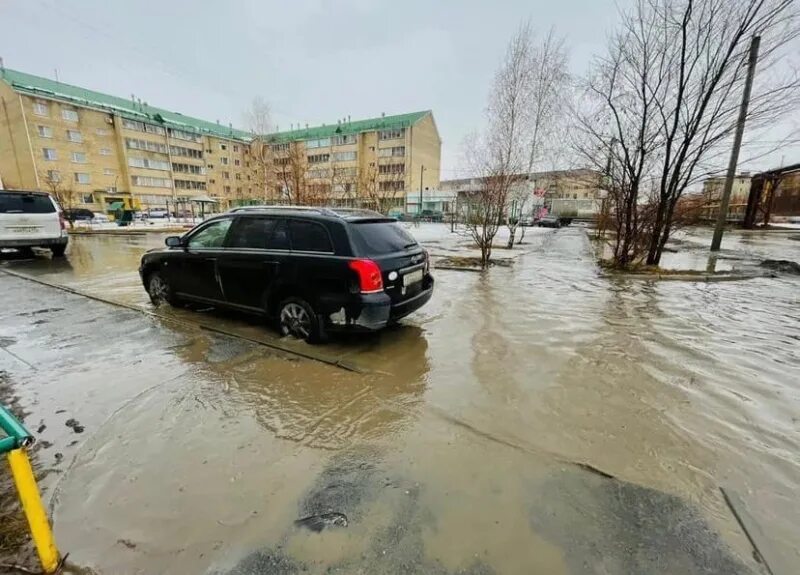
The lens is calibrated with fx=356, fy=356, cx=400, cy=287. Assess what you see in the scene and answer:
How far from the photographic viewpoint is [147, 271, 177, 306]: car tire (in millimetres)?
5449

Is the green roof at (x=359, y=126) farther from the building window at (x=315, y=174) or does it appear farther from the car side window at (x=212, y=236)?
the car side window at (x=212, y=236)

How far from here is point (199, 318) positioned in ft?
16.6

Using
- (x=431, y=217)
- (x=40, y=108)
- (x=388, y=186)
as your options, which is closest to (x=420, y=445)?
(x=388, y=186)

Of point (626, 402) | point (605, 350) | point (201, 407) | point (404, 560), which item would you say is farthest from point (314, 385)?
point (605, 350)

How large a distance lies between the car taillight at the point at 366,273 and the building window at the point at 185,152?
62.3 m

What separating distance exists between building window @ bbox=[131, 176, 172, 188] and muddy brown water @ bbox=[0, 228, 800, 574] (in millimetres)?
56281

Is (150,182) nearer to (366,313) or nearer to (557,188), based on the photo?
(557,188)

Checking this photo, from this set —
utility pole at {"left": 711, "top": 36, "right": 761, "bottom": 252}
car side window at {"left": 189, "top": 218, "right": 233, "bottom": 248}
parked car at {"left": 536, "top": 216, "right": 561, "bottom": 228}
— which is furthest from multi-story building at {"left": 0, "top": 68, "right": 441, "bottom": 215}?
car side window at {"left": 189, "top": 218, "right": 233, "bottom": 248}

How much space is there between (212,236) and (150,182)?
Answer: 5845cm

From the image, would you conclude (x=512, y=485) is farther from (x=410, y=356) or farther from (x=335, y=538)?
(x=410, y=356)

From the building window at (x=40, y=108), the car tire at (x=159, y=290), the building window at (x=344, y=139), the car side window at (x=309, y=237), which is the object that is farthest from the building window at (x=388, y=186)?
the building window at (x=40, y=108)

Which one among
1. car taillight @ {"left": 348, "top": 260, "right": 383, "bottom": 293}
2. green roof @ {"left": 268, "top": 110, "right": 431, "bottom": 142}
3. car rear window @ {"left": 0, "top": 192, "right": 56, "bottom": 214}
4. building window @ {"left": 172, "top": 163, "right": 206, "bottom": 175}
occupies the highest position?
green roof @ {"left": 268, "top": 110, "right": 431, "bottom": 142}

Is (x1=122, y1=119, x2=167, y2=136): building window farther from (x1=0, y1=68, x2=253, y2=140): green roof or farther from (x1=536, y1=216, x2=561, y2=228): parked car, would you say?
(x1=536, y1=216, x2=561, y2=228): parked car

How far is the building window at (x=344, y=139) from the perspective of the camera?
58188mm
